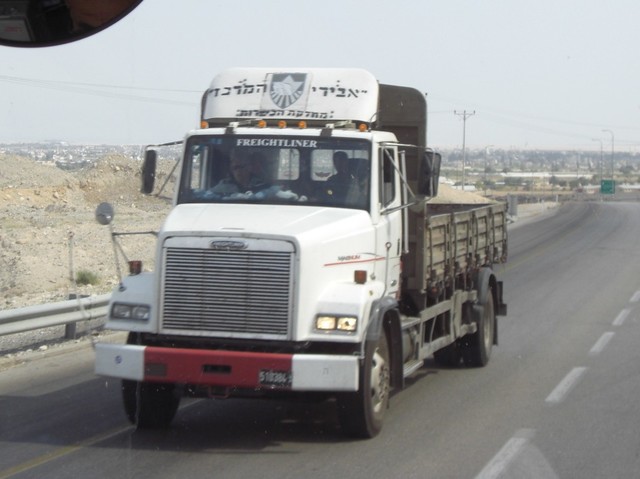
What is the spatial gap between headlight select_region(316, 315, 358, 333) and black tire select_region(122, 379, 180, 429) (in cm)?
142

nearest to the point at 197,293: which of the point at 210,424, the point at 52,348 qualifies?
the point at 210,424

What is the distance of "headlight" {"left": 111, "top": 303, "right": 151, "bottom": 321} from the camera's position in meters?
7.93

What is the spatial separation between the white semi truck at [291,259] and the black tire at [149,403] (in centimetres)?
1

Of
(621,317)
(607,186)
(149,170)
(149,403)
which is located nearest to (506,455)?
(149,403)

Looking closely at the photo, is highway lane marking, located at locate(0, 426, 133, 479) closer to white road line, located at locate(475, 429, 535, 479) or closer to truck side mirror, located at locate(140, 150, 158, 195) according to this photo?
truck side mirror, located at locate(140, 150, 158, 195)

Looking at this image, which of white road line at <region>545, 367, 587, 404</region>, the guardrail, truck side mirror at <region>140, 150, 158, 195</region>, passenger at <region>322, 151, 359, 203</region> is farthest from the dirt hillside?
white road line at <region>545, 367, 587, 404</region>

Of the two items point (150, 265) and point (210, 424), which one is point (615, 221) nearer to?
point (150, 265)

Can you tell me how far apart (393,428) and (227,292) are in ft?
6.47

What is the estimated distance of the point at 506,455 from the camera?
7.54m

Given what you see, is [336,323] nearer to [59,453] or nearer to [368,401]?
[368,401]

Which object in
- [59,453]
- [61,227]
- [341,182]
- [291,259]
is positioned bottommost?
[59,453]

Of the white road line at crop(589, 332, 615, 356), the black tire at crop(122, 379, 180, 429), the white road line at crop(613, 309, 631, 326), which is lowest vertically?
the white road line at crop(613, 309, 631, 326)

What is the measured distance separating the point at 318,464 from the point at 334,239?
1831 mm

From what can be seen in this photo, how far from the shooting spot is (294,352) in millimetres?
7754
